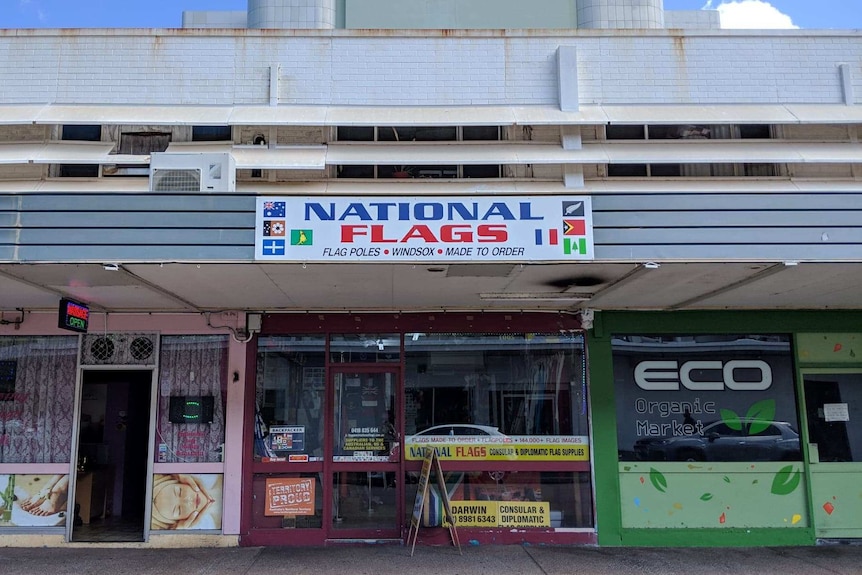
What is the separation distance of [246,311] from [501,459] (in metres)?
3.84

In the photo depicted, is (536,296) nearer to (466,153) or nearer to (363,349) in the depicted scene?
(466,153)

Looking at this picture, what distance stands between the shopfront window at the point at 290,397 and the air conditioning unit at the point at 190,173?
2.98m

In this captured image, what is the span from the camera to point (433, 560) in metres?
7.99

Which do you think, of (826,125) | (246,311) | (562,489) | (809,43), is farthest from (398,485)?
(809,43)

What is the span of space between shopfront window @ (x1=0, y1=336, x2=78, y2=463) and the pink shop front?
0.04 feet

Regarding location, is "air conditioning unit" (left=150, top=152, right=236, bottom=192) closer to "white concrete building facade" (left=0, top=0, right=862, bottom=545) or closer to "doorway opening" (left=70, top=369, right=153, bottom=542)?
"white concrete building facade" (left=0, top=0, right=862, bottom=545)

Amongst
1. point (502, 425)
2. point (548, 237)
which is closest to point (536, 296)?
point (502, 425)

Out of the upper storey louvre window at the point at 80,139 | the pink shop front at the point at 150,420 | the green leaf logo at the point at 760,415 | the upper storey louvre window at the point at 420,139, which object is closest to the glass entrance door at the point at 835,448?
the green leaf logo at the point at 760,415

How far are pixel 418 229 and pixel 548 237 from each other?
3.97 ft

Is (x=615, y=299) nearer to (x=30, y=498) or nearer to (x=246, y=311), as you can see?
(x=246, y=311)

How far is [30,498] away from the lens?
340 inches

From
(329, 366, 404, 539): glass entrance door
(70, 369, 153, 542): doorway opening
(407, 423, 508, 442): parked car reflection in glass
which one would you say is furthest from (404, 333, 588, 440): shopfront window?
(70, 369, 153, 542): doorway opening

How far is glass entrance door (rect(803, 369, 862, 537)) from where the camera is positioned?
8.75 m

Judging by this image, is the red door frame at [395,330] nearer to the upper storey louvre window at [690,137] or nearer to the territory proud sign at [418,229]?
the upper storey louvre window at [690,137]
